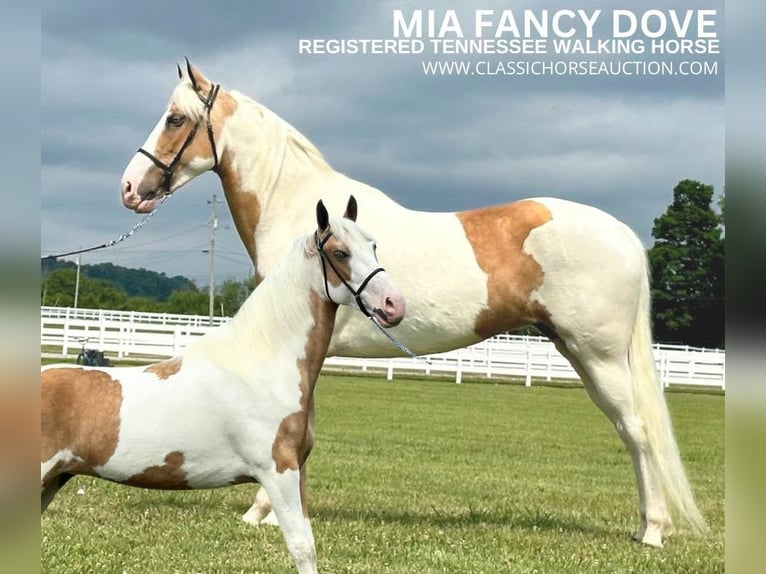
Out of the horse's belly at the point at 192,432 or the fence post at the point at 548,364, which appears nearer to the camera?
the horse's belly at the point at 192,432

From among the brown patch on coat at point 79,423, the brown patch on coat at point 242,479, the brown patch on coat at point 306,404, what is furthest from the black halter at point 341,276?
the brown patch on coat at point 79,423

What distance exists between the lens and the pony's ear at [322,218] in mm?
3387

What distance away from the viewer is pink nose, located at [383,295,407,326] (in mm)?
3379

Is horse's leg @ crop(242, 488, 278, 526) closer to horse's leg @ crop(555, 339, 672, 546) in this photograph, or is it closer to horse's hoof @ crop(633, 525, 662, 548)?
horse's leg @ crop(555, 339, 672, 546)

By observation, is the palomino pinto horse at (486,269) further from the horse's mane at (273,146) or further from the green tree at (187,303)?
the green tree at (187,303)

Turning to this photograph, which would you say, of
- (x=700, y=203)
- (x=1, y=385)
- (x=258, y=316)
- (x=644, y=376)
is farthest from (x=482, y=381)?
(x=700, y=203)

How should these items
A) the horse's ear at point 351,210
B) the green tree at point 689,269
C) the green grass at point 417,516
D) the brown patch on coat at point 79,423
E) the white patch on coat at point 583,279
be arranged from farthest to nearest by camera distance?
the green tree at point 689,269, the white patch on coat at point 583,279, the green grass at point 417,516, the horse's ear at point 351,210, the brown patch on coat at point 79,423

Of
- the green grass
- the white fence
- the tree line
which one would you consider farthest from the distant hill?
the green grass

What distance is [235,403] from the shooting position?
3.45 m

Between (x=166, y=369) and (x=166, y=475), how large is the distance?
439 millimetres

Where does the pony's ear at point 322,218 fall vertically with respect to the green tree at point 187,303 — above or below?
above

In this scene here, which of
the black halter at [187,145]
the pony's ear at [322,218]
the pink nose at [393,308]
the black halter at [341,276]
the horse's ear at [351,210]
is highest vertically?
the black halter at [187,145]

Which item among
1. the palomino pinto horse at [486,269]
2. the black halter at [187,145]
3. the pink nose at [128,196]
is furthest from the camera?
the palomino pinto horse at [486,269]

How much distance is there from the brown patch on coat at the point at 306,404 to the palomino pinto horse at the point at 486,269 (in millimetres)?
1791
